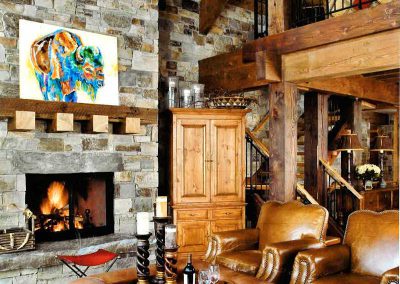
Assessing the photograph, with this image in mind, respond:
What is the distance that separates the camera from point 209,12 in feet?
21.4

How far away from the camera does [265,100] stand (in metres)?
7.47

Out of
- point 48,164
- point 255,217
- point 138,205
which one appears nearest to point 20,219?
point 48,164

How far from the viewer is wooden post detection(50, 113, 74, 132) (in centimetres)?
438

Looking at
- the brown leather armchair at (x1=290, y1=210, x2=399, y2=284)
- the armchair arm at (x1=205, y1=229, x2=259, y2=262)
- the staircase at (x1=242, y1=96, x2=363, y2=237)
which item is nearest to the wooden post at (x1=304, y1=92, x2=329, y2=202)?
the staircase at (x1=242, y1=96, x2=363, y2=237)

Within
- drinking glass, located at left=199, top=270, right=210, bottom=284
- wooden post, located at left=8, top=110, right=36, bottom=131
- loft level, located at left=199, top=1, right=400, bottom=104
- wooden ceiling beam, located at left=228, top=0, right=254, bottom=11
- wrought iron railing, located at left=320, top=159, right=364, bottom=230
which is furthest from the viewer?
wooden ceiling beam, located at left=228, top=0, right=254, bottom=11

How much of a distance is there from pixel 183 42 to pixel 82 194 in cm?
276

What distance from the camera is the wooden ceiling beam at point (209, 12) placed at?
21.2 ft

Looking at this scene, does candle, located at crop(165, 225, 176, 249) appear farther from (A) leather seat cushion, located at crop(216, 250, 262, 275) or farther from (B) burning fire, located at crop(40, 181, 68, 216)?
(B) burning fire, located at crop(40, 181, 68, 216)

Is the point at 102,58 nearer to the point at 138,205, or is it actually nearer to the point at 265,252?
the point at 138,205

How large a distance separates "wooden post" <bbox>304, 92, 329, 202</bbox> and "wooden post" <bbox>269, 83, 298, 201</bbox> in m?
1.57

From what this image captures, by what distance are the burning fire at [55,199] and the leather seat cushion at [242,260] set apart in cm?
182

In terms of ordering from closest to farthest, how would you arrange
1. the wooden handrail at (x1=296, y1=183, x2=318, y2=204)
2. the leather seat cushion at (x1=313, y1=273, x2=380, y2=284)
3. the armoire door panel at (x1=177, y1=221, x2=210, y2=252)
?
the leather seat cushion at (x1=313, y1=273, x2=380, y2=284) → the wooden handrail at (x1=296, y1=183, x2=318, y2=204) → the armoire door panel at (x1=177, y1=221, x2=210, y2=252)

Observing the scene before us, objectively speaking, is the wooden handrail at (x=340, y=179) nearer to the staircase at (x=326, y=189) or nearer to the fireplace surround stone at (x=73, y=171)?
the staircase at (x=326, y=189)

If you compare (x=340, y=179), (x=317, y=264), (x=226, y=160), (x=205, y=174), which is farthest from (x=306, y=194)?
(x=317, y=264)
